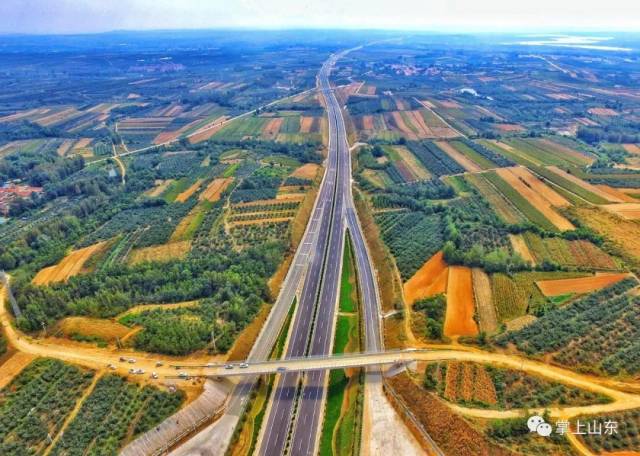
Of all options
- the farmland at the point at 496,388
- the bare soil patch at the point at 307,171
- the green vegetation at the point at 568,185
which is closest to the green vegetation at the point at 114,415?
the farmland at the point at 496,388

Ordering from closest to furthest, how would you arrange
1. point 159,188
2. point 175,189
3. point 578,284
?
point 578,284, point 175,189, point 159,188

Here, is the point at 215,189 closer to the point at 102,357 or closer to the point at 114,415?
the point at 102,357

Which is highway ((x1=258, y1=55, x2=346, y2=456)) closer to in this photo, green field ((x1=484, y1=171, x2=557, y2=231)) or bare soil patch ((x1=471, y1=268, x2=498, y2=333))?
bare soil patch ((x1=471, y1=268, x2=498, y2=333))

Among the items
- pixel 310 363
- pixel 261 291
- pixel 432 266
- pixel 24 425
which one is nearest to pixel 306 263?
pixel 261 291

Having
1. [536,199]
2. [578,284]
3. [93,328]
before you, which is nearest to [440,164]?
[536,199]

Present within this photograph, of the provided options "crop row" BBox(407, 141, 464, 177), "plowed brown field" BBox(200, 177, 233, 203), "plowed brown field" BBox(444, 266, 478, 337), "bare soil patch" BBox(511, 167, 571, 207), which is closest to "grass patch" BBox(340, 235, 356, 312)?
"plowed brown field" BBox(444, 266, 478, 337)
